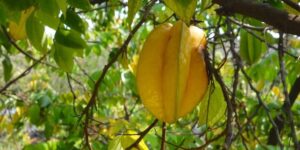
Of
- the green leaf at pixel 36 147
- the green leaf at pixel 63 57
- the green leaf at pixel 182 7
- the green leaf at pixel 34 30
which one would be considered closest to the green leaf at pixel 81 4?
the green leaf at pixel 34 30

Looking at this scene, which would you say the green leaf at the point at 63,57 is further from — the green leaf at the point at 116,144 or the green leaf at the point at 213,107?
the green leaf at the point at 213,107

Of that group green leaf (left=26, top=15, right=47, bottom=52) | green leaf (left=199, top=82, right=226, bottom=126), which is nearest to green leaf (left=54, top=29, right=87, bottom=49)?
green leaf (left=26, top=15, right=47, bottom=52)

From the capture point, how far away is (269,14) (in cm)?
92

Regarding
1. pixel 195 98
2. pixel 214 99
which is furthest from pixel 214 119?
pixel 195 98

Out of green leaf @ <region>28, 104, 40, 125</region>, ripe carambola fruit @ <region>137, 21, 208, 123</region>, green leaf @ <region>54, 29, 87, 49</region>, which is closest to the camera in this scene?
ripe carambola fruit @ <region>137, 21, 208, 123</region>

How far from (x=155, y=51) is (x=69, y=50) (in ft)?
2.01

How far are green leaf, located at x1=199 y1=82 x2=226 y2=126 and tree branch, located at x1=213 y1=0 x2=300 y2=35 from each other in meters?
0.18

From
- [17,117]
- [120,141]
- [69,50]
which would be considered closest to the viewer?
[120,141]

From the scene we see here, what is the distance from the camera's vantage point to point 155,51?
0.90 metres

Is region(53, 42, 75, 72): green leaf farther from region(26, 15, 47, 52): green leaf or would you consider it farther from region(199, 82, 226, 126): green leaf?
region(199, 82, 226, 126): green leaf

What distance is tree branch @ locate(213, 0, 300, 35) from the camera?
89cm

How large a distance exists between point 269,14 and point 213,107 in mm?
249

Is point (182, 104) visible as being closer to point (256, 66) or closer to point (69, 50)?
point (69, 50)

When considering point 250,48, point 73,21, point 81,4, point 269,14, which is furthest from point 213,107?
point 250,48
